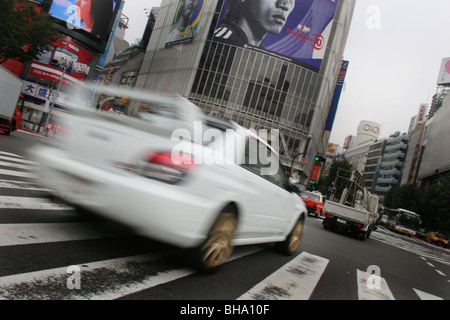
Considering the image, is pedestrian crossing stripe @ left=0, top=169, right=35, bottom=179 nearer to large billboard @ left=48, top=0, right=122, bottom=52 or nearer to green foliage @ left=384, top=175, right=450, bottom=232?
large billboard @ left=48, top=0, right=122, bottom=52

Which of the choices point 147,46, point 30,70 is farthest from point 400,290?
point 147,46

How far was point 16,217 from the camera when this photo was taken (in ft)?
12.6

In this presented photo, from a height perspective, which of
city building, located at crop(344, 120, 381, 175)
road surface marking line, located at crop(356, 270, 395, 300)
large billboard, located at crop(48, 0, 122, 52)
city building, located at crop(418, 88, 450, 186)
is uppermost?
city building, located at crop(344, 120, 381, 175)

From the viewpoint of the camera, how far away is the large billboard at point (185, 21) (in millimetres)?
47062

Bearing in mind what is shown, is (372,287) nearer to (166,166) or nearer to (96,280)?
(166,166)

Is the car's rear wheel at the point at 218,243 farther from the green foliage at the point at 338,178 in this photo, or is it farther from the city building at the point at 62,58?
the green foliage at the point at 338,178

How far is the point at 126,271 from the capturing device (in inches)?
118

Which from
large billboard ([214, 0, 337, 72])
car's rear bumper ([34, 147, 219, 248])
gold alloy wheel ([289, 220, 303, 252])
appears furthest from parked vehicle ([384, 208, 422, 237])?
car's rear bumper ([34, 147, 219, 248])

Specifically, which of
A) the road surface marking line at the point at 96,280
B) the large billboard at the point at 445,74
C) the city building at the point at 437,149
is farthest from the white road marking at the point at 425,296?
the large billboard at the point at 445,74

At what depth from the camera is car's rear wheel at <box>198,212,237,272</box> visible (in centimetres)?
323

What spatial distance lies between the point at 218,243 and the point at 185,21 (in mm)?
50760

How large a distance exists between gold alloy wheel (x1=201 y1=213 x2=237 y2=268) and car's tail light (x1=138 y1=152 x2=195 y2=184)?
66cm

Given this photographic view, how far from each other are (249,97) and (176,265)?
41534mm

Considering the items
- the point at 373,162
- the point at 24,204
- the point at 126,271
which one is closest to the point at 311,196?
the point at 24,204
